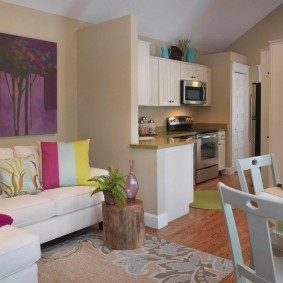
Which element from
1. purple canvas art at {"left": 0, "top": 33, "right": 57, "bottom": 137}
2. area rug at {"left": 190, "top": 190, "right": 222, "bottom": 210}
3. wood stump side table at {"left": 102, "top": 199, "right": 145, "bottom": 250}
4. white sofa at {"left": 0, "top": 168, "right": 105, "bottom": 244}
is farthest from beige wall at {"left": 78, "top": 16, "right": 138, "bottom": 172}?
area rug at {"left": 190, "top": 190, "right": 222, "bottom": 210}

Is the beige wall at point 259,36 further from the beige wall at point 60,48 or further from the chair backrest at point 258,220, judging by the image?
the chair backrest at point 258,220

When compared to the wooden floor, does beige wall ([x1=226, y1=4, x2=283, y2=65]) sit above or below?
above

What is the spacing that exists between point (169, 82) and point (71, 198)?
3138mm

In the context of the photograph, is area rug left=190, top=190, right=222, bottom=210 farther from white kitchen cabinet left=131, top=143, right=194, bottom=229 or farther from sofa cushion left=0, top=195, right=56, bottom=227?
sofa cushion left=0, top=195, right=56, bottom=227

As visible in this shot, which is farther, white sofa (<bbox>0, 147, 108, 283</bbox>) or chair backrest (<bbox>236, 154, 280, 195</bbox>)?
chair backrest (<bbox>236, 154, 280, 195</bbox>)

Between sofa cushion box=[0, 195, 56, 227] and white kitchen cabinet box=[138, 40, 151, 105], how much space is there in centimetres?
248

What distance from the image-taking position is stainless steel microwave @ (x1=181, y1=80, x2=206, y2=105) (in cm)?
575

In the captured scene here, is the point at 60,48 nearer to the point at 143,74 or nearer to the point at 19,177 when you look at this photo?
the point at 143,74

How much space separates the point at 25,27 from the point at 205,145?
3.48m

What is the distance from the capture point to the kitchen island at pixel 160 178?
3410mm

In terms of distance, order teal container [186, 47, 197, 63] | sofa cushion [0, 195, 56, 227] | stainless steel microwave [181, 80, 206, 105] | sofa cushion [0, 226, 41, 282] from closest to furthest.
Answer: sofa cushion [0, 226, 41, 282] → sofa cushion [0, 195, 56, 227] → stainless steel microwave [181, 80, 206, 105] → teal container [186, 47, 197, 63]

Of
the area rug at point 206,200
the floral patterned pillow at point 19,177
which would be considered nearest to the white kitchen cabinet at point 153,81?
the area rug at point 206,200

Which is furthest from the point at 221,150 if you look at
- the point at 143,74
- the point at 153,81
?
the point at 143,74

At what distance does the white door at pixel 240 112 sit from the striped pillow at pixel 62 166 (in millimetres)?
3927
